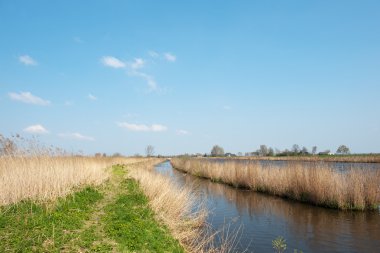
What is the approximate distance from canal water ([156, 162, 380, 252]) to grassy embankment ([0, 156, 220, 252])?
1635mm

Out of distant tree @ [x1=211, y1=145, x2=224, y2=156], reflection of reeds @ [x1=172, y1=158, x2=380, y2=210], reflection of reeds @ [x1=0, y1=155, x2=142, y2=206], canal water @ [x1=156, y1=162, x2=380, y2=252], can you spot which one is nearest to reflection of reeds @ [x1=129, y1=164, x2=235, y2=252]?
canal water @ [x1=156, y1=162, x2=380, y2=252]

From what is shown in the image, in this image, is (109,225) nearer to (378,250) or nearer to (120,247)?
(120,247)

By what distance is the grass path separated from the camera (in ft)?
19.1

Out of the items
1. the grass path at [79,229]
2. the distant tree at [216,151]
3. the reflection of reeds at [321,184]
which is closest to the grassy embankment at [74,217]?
the grass path at [79,229]

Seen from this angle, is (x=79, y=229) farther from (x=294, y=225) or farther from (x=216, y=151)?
(x=216, y=151)

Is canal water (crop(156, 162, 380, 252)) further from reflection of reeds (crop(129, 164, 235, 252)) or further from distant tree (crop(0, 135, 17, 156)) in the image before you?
distant tree (crop(0, 135, 17, 156))

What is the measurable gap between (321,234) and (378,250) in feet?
6.27

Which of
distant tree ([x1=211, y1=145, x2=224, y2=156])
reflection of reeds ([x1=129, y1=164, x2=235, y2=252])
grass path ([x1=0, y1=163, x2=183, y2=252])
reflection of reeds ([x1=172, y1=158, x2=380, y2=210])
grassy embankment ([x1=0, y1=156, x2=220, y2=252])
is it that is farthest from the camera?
distant tree ([x1=211, y1=145, x2=224, y2=156])

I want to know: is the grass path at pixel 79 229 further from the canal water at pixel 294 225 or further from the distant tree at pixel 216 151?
the distant tree at pixel 216 151

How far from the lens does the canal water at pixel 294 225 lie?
893cm

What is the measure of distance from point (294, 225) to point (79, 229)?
774 cm

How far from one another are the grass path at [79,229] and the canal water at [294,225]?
2.84m

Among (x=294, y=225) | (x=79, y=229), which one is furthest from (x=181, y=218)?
(x=79, y=229)

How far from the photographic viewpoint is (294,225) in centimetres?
1129
